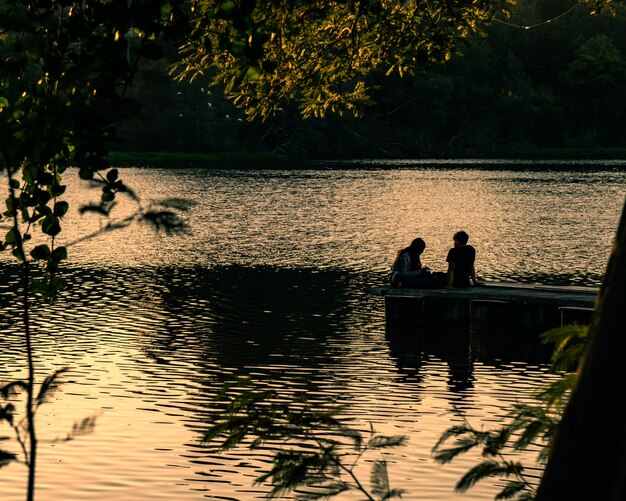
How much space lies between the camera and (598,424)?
535 centimetres

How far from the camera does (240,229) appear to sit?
5006cm

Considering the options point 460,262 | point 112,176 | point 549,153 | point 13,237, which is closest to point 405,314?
point 460,262

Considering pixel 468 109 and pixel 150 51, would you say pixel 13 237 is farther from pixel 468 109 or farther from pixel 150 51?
pixel 468 109

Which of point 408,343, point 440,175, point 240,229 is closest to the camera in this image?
point 408,343

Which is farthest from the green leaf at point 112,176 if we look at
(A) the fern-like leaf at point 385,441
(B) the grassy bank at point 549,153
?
(B) the grassy bank at point 549,153

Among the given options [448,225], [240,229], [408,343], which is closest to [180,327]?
[408,343]

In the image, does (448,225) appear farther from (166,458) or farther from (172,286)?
(166,458)

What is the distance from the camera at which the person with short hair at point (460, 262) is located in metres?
22.9

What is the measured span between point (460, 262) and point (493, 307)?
3.12 feet

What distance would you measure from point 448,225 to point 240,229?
8.64 m

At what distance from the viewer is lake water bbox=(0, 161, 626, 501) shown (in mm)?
13867

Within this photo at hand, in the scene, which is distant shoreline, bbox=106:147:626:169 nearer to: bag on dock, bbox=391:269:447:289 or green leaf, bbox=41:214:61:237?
bag on dock, bbox=391:269:447:289

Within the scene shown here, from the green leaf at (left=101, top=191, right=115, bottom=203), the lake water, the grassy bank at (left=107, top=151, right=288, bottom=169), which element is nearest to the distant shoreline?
the grassy bank at (left=107, top=151, right=288, bottom=169)

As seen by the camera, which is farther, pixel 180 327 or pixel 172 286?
pixel 172 286
